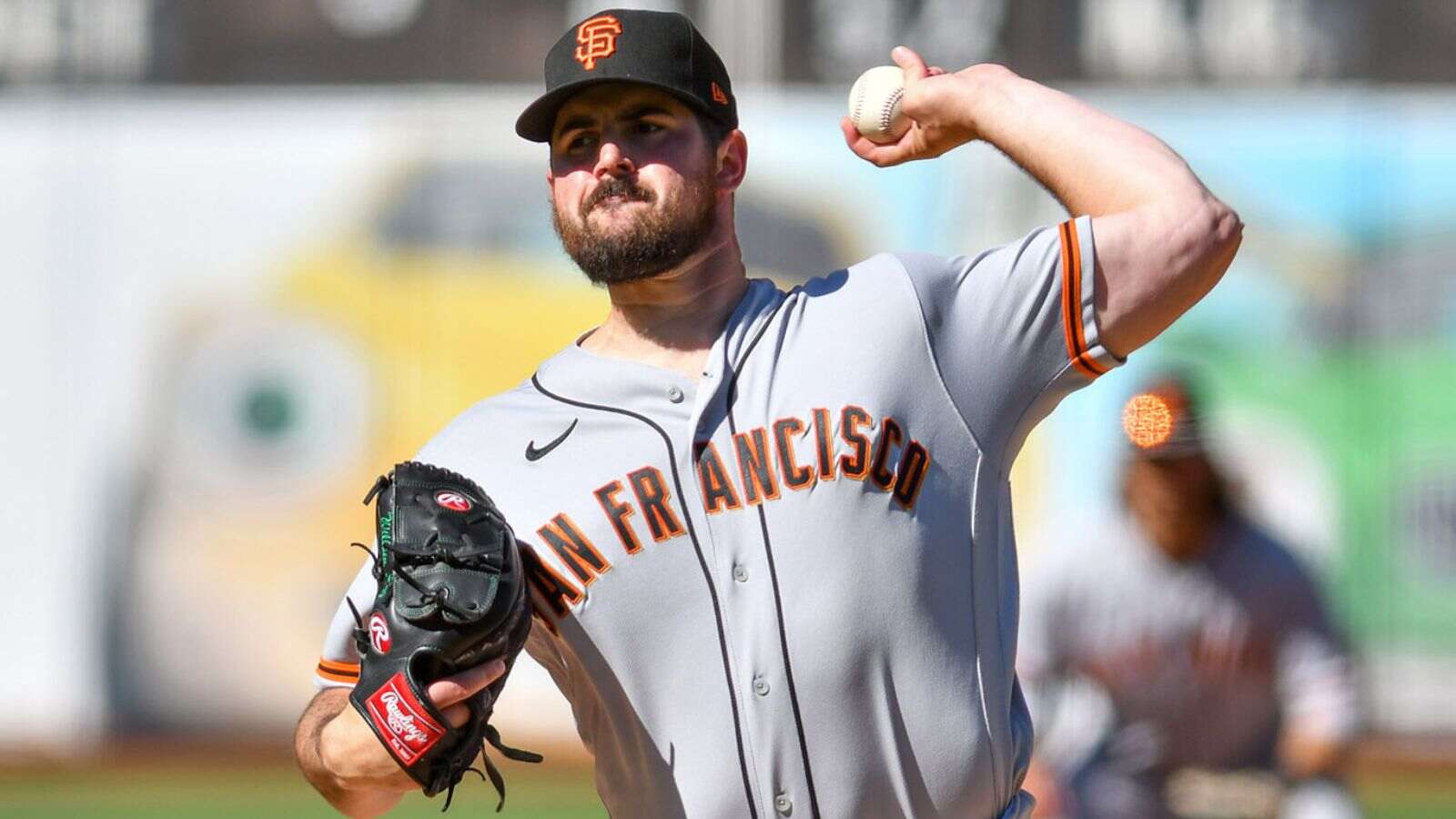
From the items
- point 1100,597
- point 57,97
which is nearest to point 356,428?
point 57,97

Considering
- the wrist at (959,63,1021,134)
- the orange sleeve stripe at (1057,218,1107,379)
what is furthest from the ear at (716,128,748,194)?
the orange sleeve stripe at (1057,218,1107,379)

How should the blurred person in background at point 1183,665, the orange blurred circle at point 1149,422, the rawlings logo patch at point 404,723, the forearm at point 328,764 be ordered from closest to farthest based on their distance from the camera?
the rawlings logo patch at point 404,723, the forearm at point 328,764, the blurred person in background at point 1183,665, the orange blurred circle at point 1149,422

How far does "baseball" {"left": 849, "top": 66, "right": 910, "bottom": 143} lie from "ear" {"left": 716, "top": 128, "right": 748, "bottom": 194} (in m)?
0.17

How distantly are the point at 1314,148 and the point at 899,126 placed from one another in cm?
767

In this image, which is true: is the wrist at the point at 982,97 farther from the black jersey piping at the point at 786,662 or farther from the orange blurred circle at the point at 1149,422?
the orange blurred circle at the point at 1149,422

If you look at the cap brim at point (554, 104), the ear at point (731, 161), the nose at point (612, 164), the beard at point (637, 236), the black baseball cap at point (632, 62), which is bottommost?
the beard at point (637, 236)

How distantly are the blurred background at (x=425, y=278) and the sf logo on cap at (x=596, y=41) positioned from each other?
708 cm

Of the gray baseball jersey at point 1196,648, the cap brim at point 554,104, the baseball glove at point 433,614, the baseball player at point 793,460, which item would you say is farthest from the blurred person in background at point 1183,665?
the baseball glove at point 433,614

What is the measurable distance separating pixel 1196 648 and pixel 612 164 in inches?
92.6

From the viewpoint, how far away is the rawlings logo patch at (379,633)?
7.38 ft

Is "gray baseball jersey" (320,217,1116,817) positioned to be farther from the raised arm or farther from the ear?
the ear

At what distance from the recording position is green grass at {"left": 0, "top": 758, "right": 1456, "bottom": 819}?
7.78 metres

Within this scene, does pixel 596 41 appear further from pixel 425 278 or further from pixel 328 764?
pixel 425 278

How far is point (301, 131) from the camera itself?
33.3 feet
